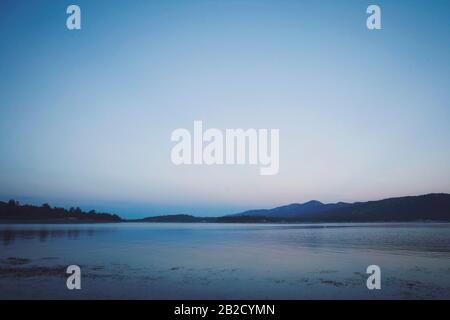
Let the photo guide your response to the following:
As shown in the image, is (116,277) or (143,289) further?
(116,277)

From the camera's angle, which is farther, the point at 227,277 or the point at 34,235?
the point at 34,235

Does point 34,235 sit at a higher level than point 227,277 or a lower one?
lower

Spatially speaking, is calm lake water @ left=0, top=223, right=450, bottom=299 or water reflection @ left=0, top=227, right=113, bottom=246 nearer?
calm lake water @ left=0, top=223, right=450, bottom=299

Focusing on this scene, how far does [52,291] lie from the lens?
21062 millimetres

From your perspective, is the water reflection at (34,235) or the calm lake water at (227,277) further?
the water reflection at (34,235)

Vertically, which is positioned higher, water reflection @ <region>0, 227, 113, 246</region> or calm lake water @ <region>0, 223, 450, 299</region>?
calm lake water @ <region>0, 223, 450, 299</region>

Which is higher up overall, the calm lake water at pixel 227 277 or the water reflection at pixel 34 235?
the calm lake water at pixel 227 277
